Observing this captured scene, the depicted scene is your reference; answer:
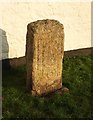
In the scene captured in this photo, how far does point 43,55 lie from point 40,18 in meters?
1.82

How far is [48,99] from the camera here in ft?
22.0

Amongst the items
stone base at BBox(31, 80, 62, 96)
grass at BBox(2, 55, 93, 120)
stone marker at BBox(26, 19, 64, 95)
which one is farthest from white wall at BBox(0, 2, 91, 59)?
stone base at BBox(31, 80, 62, 96)

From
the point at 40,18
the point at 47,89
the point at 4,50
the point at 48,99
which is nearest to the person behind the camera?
the point at 48,99

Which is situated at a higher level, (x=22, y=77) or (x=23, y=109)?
(x=22, y=77)

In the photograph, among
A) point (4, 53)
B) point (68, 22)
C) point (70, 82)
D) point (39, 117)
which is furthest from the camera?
point (68, 22)

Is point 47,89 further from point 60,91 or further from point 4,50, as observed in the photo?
point 4,50

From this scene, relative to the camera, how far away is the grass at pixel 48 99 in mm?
6219

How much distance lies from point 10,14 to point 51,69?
1731 millimetres

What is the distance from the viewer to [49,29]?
6.70m

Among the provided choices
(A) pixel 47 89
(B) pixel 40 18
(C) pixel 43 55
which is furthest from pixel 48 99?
(B) pixel 40 18

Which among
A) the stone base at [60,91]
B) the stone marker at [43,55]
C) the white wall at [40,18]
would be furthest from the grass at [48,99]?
the white wall at [40,18]

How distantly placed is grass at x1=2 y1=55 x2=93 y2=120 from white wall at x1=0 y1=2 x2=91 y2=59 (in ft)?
1.88

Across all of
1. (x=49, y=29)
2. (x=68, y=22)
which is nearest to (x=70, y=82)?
(x=49, y=29)

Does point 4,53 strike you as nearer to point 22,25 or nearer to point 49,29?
point 22,25
